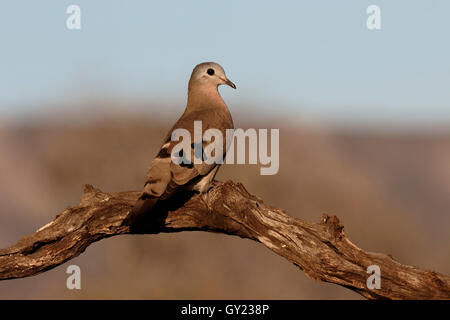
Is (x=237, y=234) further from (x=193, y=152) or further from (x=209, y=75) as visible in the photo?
(x=209, y=75)

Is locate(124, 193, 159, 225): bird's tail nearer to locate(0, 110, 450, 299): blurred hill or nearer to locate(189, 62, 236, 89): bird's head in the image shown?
locate(189, 62, 236, 89): bird's head

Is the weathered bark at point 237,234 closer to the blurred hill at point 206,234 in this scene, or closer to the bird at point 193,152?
the bird at point 193,152

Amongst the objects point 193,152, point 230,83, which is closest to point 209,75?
point 230,83

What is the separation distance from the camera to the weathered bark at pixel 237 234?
318 inches

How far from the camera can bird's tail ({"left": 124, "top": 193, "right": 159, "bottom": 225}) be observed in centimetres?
855

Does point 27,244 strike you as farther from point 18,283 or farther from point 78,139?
point 18,283

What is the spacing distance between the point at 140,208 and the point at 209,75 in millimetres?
2918

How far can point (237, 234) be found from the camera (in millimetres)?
8742

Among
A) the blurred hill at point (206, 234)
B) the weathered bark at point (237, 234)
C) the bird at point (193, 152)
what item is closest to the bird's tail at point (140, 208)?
the bird at point (193, 152)

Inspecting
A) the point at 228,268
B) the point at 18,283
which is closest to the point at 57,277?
the point at 18,283

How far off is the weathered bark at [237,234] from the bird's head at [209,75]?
86.7 inches

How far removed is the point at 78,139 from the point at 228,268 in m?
8.58

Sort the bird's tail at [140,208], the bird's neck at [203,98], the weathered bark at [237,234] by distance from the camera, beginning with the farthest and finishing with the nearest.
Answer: the bird's neck at [203,98] → the bird's tail at [140,208] → the weathered bark at [237,234]
